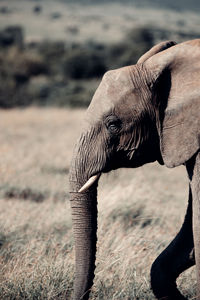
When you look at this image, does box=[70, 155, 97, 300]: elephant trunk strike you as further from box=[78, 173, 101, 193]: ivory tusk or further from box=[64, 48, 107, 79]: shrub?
box=[64, 48, 107, 79]: shrub

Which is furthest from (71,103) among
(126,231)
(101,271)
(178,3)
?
(178,3)

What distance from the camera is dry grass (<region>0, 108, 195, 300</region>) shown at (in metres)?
4.30

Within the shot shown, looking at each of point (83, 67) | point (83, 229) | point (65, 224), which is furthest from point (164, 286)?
point (83, 67)

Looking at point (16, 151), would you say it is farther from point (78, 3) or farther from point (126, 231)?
point (78, 3)

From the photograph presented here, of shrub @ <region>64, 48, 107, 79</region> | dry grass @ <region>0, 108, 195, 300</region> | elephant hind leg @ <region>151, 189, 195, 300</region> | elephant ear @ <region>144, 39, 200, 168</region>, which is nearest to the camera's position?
elephant ear @ <region>144, 39, 200, 168</region>

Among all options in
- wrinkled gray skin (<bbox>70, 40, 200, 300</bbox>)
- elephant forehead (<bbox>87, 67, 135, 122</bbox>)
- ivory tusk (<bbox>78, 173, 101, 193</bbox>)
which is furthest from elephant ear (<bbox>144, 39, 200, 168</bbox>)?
ivory tusk (<bbox>78, 173, 101, 193</bbox>)

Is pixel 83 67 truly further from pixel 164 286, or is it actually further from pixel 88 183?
pixel 88 183

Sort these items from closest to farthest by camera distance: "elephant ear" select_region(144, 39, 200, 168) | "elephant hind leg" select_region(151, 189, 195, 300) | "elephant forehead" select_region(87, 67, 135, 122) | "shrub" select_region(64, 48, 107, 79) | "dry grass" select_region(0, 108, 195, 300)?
"elephant ear" select_region(144, 39, 200, 168) → "elephant forehead" select_region(87, 67, 135, 122) → "elephant hind leg" select_region(151, 189, 195, 300) → "dry grass" select_region(0, 108, 195, 300) → "shrub" select_region(64, 48, 107, 79)

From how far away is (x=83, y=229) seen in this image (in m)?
3.61

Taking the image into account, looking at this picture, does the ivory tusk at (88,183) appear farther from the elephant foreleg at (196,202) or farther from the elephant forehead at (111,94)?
the elephant foreleg at (196,202)

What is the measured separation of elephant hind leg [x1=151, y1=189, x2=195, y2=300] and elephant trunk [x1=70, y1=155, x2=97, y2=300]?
79cm

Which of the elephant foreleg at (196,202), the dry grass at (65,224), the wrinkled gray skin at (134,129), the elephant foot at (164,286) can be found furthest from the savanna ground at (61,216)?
the elephant foreleg at (196,202)

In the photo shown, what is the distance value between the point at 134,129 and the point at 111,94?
0.27 meters

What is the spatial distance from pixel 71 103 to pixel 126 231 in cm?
1745
